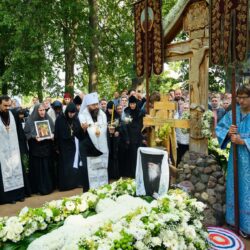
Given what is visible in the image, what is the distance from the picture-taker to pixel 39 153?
8.12m

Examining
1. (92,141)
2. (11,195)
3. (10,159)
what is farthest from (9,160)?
(92,141)

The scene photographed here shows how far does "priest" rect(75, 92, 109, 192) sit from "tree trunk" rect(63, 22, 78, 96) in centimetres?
896

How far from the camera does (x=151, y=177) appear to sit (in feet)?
17.0

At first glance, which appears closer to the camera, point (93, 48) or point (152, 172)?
point (152, 172)

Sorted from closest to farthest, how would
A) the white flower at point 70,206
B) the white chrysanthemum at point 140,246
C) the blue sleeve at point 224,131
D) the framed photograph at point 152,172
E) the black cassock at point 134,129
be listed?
the white chrysanthemum at point 140,246
the white flower at point 70,206
the framed photograph at point 152,172
the blue sleeve at point 224,131
the black cassock at point 134,129

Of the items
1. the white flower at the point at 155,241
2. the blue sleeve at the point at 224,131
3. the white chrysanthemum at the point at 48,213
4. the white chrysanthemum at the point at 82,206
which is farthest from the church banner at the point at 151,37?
the white flower at the point at 155,241

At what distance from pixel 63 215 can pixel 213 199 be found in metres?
2.83

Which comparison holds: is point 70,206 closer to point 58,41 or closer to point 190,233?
point 190,233

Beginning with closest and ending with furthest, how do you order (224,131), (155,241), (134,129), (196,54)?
(155,241) < (224,131) < (196,54) < (134,129)

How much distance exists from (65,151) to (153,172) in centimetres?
375

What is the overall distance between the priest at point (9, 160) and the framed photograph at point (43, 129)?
0.54 metres

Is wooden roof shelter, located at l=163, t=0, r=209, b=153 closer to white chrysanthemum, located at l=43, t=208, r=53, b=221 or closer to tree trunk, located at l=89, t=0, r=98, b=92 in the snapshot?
white chrysanthemum, located at l=43, t=208, r=53, b=221

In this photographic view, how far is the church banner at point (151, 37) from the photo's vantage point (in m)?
6.79

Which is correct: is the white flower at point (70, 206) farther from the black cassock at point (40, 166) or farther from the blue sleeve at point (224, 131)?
the black cassock at point (40, 166)
